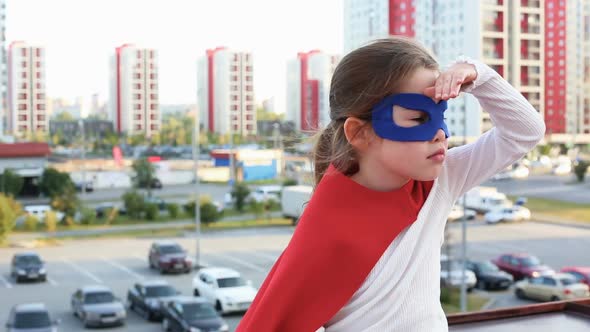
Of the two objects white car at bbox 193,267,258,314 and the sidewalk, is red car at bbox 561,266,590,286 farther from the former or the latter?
the sidewalk

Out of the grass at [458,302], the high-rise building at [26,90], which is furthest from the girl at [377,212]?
the high-rise building at [26,90]

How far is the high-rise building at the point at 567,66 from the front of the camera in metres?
12.9

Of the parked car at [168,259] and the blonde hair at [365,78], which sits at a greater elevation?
the blonde hair at [365,78]

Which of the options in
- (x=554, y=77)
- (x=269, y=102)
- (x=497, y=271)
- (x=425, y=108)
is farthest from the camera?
(x=269, y=102)

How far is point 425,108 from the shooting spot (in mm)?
535

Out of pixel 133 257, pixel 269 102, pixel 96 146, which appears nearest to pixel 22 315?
pixel 133 257

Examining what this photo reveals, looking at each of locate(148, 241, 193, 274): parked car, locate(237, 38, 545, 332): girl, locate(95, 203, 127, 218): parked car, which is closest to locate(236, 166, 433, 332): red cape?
locate(237, 38, 545, 332): girl

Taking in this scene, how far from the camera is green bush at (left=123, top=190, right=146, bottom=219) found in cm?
957

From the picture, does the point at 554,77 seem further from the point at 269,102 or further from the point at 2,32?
the point at 269,102

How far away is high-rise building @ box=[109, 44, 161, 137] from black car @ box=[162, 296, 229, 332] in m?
19.0

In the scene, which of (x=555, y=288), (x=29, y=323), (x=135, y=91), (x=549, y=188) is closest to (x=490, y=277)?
(x=555, y=288)

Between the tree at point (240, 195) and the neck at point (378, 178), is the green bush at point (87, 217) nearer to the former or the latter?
the tree at point (240, 195)

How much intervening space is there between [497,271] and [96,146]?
16.2m

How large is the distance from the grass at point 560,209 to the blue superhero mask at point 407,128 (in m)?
9.32
